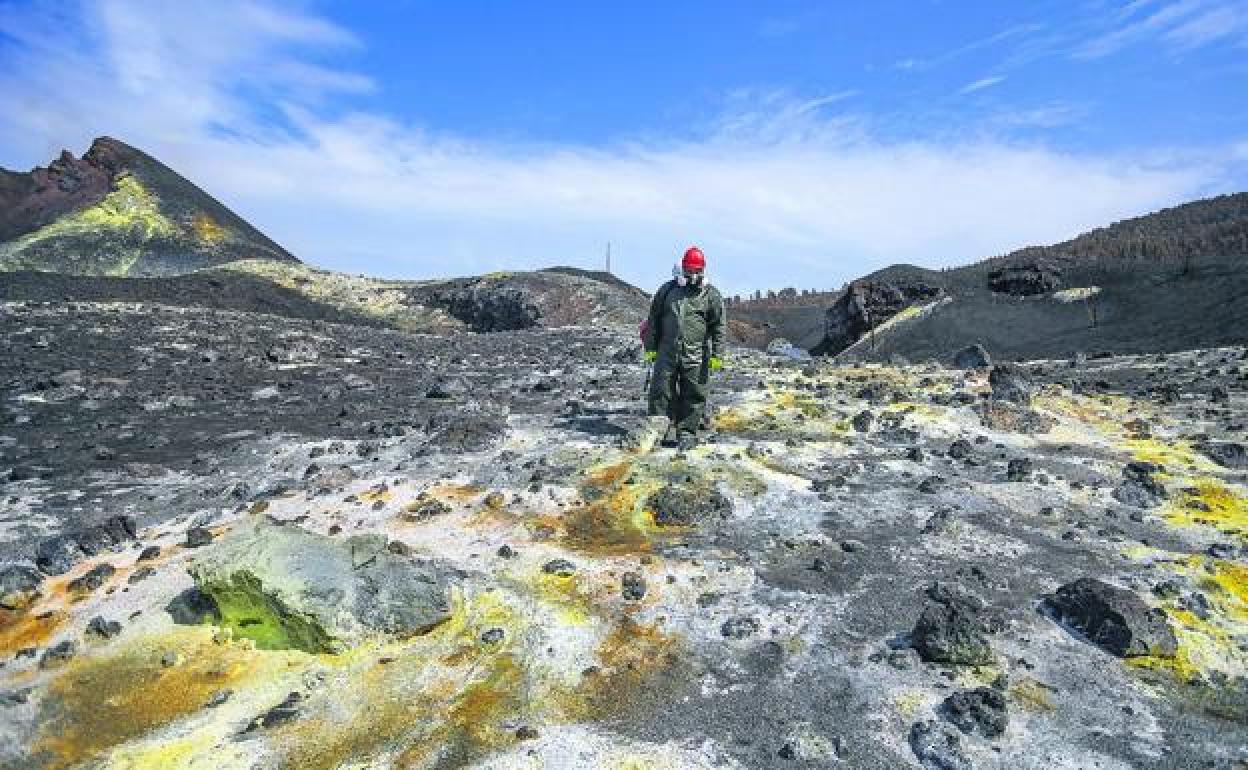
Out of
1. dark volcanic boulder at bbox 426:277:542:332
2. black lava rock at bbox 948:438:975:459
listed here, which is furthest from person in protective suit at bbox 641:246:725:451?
dark volcanic boulder at bbox 426:277:542:332

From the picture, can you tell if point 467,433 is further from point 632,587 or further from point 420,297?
point 420,297

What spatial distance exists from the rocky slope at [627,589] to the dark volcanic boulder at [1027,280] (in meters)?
20.5

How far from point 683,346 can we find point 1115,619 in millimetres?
5328

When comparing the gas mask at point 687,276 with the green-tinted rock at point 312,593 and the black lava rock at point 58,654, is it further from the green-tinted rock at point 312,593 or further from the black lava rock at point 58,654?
the black lava rock at point 58,654

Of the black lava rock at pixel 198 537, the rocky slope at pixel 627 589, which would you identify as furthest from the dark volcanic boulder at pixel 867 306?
the black lava rock at pixel 198 537

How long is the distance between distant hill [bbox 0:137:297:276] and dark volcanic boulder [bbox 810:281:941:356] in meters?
27.2

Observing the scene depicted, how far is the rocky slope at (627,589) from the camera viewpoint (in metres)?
5.04

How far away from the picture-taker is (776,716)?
507 centimetres

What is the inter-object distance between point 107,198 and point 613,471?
1782 inches

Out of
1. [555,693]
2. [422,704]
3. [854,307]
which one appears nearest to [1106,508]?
[555,693]

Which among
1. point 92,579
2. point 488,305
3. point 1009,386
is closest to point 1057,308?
point 1009,386

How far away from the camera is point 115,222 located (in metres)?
42.1

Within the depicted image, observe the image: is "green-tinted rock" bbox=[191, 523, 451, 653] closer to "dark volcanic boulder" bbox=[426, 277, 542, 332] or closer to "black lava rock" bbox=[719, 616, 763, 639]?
"black lava rock" bbox=[719, 616, 763, 639]

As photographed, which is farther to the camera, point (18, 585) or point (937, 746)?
point (18, 585)
